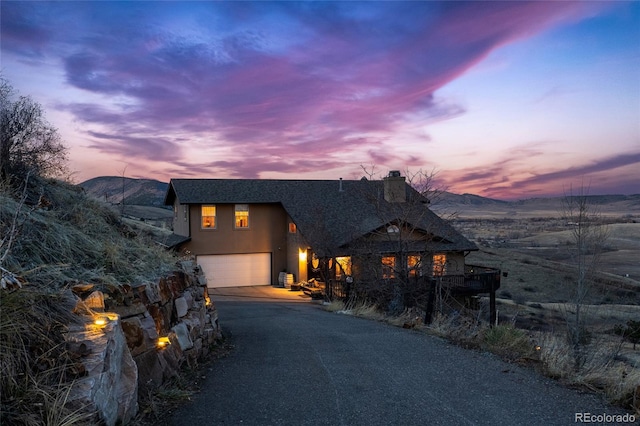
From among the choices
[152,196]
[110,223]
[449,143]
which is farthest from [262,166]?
[152,196]

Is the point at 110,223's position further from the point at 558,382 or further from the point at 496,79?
the point at 496,79

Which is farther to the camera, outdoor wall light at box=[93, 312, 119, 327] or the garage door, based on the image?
the garage door

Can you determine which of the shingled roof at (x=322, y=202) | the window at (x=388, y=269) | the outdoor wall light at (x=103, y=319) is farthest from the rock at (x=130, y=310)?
the shingled roof at (x=322, y=202)

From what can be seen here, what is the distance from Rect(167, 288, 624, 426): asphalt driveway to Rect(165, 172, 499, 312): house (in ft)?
48.6

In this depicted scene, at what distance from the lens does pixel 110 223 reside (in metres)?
8.62

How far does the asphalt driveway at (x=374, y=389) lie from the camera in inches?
190

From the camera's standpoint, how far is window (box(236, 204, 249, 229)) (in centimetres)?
2775

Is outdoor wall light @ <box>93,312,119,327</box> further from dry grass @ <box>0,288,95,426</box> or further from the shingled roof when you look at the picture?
the shingled roof

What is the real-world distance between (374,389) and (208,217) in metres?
22.9

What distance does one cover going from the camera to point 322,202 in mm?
27984

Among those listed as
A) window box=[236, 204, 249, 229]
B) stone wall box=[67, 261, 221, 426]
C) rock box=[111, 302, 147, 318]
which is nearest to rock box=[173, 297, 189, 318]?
stone wall box=[67, 261, 221, 426]

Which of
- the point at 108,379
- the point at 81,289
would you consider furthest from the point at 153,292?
the point at 108,379

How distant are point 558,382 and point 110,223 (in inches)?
320

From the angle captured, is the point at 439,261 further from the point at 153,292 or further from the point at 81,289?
the point at 81,289
